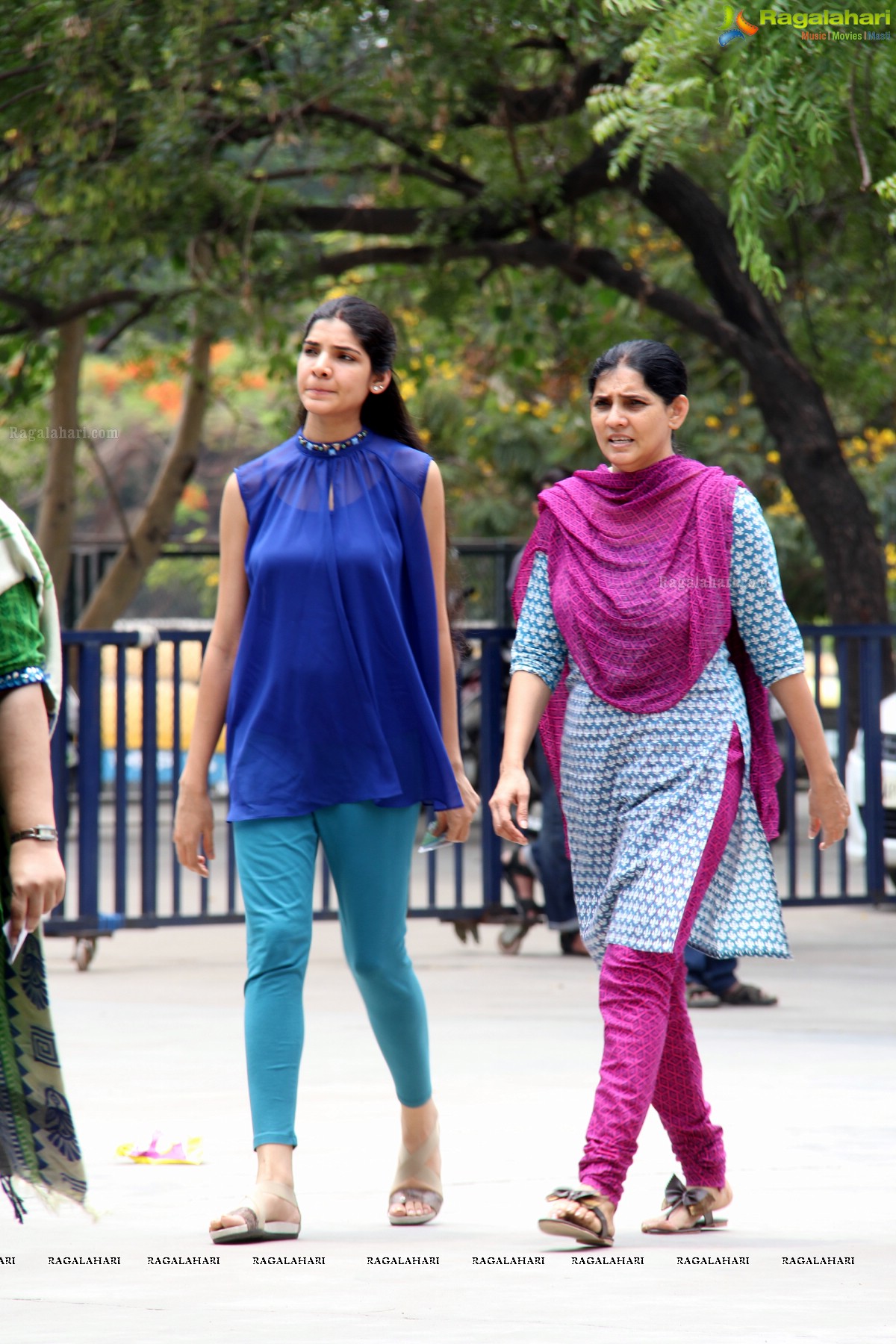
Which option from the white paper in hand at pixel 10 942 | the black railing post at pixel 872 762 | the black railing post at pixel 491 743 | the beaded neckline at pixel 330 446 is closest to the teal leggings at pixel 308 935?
the beaded neckline at pixel 330 446

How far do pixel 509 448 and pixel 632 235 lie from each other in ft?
27.1

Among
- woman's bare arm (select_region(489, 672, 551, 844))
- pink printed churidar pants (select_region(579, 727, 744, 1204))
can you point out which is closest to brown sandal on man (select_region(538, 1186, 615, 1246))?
pink printed churidar pants (select_region(579, 727, 744, 1204))

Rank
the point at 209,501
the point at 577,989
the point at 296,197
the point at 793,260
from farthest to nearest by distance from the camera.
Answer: the point at 209,501 → the point at 793,260 → the point at 296,197 → the point at 577,989

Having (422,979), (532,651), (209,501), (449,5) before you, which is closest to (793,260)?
(449,5)

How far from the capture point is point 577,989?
7.89m

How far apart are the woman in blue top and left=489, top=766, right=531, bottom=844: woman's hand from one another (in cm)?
11

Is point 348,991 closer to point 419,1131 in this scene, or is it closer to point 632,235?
point 419,1131

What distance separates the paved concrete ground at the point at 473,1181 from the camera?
3.34m

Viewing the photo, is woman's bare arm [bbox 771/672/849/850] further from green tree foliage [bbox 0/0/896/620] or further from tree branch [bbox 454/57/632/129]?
tree branch [bbox 454/57/632/129]

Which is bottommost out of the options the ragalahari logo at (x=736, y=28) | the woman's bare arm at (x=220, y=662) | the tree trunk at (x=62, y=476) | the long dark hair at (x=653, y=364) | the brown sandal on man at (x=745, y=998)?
the brown sandal on man at (x=745, y=998)

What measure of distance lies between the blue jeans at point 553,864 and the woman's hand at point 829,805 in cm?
407

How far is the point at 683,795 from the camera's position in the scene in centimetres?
399

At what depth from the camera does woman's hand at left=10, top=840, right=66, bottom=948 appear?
2.97 metres

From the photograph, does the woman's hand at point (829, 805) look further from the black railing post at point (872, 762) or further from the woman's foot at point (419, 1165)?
the black railing post at point (872, 762)
